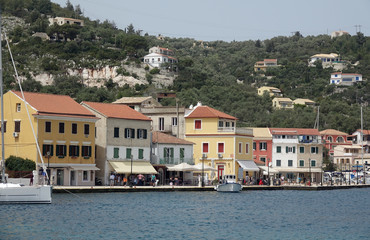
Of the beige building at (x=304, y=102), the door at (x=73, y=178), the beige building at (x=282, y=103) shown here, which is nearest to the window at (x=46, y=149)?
the door at (x=73, y=178)

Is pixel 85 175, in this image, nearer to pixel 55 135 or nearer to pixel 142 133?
pixel 55 135

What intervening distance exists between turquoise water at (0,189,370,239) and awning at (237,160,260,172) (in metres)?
17.3

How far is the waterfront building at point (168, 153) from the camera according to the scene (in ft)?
273

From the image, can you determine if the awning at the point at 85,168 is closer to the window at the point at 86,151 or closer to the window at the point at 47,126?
the window at the point at 86,151

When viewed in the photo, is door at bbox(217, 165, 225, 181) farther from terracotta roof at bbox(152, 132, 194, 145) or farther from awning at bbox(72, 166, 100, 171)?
awning at bbox(72, 166, 100, 171)

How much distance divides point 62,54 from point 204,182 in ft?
345

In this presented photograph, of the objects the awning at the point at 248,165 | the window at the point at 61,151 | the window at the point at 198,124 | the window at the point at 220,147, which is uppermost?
the window at the point at 198,124

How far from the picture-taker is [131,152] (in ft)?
262

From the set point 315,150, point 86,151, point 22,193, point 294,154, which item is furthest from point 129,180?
point 315,150

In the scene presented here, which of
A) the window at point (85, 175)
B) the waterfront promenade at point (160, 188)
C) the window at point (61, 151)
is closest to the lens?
the waterfront promenade at point (160, 188)

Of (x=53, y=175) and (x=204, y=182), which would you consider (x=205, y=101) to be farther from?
(x=53, y=175)

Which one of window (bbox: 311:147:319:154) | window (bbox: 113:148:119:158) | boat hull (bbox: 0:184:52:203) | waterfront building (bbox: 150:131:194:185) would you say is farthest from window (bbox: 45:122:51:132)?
window (bbox: 311:147:319:154)

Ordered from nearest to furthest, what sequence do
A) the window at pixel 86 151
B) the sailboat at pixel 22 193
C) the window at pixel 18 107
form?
1. the sailboat at pixel 22 193
2. the window at pixel 18 107
3. the window at pixel 86 151

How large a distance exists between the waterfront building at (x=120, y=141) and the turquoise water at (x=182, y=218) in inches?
264
